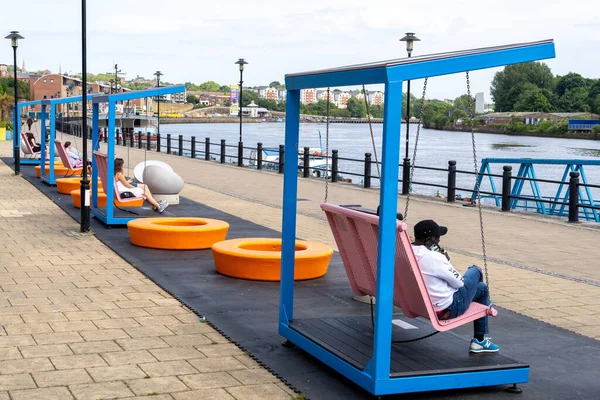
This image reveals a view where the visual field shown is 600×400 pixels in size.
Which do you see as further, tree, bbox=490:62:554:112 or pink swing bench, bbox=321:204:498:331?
tree, bbox=490:62:554:112

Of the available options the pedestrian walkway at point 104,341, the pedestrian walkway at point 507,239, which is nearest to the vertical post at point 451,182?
the pedestrian walkway at point 507,239

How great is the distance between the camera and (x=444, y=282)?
5422 millimetres

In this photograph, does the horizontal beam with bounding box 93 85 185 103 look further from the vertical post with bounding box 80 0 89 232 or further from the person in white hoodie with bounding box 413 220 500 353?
the person in white hoodie with bounding box 413 220 500 353

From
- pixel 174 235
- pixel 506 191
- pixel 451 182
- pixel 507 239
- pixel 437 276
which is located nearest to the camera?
pixel 437 276

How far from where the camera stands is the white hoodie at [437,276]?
5.38 m

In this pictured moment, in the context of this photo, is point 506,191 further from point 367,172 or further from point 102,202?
point 102,202

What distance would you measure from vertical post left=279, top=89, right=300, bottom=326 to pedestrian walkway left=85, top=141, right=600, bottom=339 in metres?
2.55

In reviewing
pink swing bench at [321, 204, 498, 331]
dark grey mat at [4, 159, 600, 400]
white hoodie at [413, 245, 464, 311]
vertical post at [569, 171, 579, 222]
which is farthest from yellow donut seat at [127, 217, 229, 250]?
vertical post at [569, 171, 579, 222]

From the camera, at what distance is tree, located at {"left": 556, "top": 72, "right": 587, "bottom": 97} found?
13195 cm

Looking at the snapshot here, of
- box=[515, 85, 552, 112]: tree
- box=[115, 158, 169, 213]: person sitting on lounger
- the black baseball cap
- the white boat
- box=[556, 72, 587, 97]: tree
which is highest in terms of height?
box=[556, 72, 587, 97]: tree

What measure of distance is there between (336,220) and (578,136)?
3782 inches

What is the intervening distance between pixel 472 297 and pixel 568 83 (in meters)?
136

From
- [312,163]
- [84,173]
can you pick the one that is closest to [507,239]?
[84,173]

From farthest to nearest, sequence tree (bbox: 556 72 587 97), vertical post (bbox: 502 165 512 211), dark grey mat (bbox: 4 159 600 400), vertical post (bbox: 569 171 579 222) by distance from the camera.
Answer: tree (bbox: 556 72 587 97) → vertical post (bbox: 502 165 512 211) → vertical post (bbox: 569 171 579 222) → dark grey mat (bbox: 4 159 600 400)
